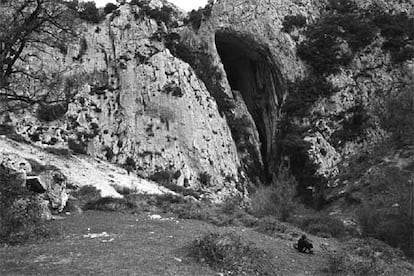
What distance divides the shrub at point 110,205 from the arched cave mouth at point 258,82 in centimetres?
2172

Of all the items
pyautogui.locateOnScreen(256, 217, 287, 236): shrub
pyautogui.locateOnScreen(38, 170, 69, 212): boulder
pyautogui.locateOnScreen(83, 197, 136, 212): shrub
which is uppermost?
pyautogui.locateOnScreen(38, 170, 69, 212): boulder

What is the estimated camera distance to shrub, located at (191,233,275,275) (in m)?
9.30

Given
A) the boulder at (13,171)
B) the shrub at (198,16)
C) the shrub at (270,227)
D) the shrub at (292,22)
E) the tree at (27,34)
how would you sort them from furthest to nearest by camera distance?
the shrub at (198,16)
the shrub at (292,22)
the shrub at (270,227)
the tree at (27,34)
the boulder at (13,171)

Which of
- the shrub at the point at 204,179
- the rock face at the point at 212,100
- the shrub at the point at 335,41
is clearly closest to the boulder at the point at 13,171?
the rock face at the point at 212,100

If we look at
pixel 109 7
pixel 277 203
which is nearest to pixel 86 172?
pixel 277 203

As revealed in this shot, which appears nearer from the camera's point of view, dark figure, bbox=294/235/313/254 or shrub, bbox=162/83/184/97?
dark figure, bbox=294/235/313/254

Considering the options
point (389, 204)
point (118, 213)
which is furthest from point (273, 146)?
point (118, 213)

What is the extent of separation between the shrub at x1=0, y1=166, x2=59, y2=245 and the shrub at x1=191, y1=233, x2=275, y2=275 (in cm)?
463

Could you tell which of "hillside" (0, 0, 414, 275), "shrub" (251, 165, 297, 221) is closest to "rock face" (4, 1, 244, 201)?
"hillside" (0, 0, 414, 275)

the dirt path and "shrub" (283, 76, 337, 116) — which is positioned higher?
"shrub" (283, 76, 337, 116)

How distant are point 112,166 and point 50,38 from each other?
14.8 meters

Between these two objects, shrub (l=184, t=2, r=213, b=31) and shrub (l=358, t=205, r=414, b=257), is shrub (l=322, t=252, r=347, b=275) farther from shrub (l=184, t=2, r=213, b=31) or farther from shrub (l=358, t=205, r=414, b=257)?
shrub (l=184, t=2, r=213, b=31)

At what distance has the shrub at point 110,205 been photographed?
17.8 meters

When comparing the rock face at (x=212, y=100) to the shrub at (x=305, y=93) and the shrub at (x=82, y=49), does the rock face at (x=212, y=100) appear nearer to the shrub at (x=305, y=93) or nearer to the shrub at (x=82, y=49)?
the shrub at (x=82, y=49)
